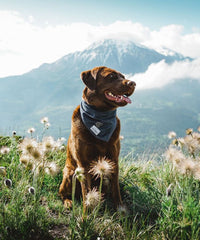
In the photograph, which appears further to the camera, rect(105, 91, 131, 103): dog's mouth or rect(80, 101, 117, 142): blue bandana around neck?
rect(80, 101, 117, 142): blue bandana around neck

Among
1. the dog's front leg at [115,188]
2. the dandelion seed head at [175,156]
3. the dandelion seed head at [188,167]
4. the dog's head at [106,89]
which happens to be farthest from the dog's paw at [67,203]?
the dandelion seed head at [188,167]

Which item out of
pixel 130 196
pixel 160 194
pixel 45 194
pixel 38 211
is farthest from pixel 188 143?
pixel 45 194

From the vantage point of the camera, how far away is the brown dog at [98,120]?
3.18 metres

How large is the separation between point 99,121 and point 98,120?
0.13 ft

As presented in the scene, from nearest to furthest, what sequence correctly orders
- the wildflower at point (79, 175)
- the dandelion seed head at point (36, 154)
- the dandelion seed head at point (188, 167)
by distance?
the wildflower at point (79, 175), the dandelion seed head at point (36, 154), the dandelion seed head at point (188, 167)

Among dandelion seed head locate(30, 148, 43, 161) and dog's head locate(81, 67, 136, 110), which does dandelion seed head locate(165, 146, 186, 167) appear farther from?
dandelion seed head locate(30, 148, 43, 161)

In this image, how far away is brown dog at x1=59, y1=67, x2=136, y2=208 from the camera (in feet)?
10.4

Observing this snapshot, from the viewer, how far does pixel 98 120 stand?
11.0ft

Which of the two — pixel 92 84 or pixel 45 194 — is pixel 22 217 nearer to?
pixel 45 194

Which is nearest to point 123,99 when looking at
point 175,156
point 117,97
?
point 117,97

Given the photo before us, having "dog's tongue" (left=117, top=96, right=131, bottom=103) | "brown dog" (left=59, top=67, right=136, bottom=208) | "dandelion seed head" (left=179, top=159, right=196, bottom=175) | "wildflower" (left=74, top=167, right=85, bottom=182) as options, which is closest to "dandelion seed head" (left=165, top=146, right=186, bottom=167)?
"dandelion seed head" (left=179, top=159, right=196, bottom=175)

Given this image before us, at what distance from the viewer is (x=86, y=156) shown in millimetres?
3240

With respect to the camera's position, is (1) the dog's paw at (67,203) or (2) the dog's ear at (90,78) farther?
(1) the dog's paw at (67,203)

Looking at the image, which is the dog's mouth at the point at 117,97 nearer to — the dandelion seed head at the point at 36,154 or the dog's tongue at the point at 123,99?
the dog's tongue at the point at 123,99
